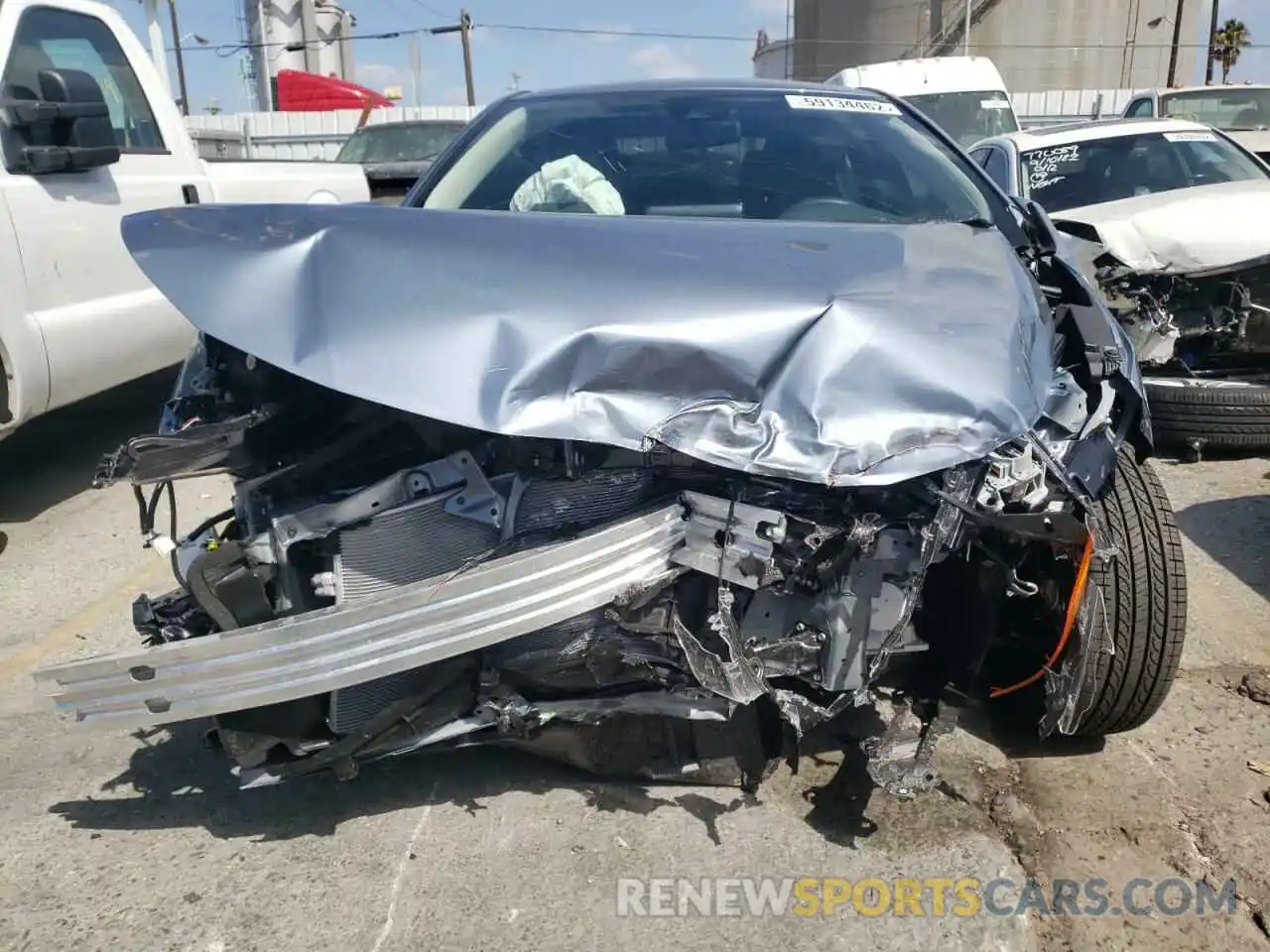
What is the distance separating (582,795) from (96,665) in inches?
46.2

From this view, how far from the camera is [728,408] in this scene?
1902 millimetres

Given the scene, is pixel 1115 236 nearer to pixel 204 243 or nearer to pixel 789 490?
pixel 789 490

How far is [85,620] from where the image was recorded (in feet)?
11.8

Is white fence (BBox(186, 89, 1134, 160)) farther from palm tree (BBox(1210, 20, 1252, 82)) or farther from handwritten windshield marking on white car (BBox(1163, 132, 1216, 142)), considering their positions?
palm tree (BBox(1210, 20, 1252, 82))

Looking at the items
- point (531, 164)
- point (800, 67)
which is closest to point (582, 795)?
point (531, 164)

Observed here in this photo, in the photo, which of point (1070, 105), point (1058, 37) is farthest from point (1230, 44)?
point (1070, 105)

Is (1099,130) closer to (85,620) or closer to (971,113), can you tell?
(971,113)

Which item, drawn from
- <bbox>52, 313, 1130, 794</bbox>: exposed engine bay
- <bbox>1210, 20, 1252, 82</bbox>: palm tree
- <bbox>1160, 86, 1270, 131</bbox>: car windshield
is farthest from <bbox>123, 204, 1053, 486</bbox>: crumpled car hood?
<bbox>1210, 20, 1252, 82</bbox>: palm tree

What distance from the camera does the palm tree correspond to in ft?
135

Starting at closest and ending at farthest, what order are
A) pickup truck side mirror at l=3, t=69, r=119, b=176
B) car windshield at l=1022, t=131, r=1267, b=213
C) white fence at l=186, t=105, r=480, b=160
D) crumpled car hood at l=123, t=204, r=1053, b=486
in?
crumpled car hood at l=123, t=204, r=1053, b=486 → pickup truck side mirror at l=3, t=69, r=119, b=176 → car windshield at l=1022, t=131, r=1267, b=213 → white fence at l=186, t=105, r=480, b=160

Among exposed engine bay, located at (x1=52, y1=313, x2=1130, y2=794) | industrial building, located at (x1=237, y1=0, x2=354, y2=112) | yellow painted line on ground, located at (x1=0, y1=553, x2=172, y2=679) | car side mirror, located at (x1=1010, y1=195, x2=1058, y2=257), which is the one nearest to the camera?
exposed engine bay, located at (x1=52, y1=313, x2=1130, y2=794)

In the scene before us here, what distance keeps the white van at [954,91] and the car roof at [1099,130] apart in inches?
172

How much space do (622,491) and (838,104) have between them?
1.95m
